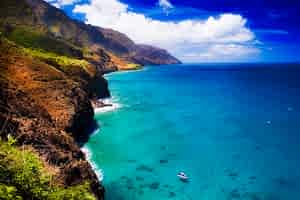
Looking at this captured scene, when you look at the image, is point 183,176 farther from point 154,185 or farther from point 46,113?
point 46,113

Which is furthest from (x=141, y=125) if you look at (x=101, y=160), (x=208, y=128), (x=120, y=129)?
(x=101, y=160)

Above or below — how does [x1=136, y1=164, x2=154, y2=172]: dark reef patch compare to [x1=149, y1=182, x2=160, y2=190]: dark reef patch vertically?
above

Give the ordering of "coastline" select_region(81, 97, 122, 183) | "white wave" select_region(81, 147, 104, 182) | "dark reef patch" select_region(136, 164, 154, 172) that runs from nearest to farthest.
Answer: "white wave" select_region(81, 147, 104, 182) < "coastline" select_region(81, 97, 122, 183) < "dark reef patch" select_region(136, 164, 154, 172)

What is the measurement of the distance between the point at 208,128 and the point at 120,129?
77.4ft


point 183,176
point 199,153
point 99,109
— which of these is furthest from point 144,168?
point 99,109

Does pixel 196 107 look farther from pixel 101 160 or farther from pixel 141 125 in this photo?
pixel 101 160

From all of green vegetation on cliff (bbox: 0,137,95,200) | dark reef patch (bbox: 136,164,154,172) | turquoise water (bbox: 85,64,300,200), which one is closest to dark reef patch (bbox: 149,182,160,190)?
turquoise water (bbox: 85,64,300,200)

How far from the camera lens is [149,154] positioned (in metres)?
58.1

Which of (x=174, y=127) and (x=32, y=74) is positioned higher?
(x=32, y=74)

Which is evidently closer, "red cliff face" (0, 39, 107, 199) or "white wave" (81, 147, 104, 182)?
"red cliff face" (0, 39, 107, 199)

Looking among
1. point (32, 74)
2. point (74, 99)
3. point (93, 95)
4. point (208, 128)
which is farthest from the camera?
point (93, 95)

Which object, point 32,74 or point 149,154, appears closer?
point 149,154

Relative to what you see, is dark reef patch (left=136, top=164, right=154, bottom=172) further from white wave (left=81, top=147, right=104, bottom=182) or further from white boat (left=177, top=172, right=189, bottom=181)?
white wave (left=81, top=147, right=104, bottom=182)

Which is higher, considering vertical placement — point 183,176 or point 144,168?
point 183,176
